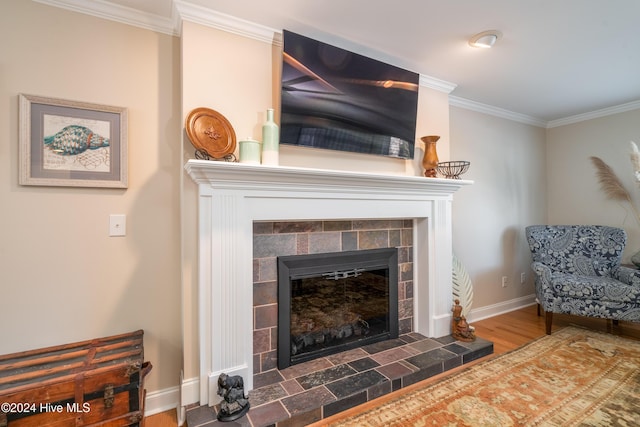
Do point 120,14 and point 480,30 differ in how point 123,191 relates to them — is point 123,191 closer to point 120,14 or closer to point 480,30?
point 120,14

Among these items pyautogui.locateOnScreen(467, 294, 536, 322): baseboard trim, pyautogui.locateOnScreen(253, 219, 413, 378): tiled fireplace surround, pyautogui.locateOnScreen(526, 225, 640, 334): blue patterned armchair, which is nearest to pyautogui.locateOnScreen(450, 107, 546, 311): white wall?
pyautogui.locateOnScreen(467, 294, 536, 322): baseboard trim

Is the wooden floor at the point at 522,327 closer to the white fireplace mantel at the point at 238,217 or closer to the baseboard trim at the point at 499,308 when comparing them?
the baseboard trim at the point at 499,308

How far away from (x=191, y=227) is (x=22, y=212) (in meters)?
0.80

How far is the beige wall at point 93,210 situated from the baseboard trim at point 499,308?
2841mm

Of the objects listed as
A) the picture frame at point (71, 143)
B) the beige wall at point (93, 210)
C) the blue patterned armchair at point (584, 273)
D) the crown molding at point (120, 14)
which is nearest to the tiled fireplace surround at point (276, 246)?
the beige wall at point (93, 210)

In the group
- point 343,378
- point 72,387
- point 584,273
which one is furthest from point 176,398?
point 584,273

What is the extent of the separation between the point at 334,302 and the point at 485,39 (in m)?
2.07

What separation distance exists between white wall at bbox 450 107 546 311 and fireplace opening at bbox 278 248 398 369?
44.2 inches

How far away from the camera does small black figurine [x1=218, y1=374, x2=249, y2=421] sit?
4.84 feet

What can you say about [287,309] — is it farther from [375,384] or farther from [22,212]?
[22,212]

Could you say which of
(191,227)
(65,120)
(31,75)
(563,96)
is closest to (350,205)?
(191,227)

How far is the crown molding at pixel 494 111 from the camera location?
2.99m

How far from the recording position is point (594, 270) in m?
2.94

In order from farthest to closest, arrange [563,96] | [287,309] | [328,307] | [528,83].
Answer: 1. [563,96]
2. [528,83]
3. [328,307]
4. [287,309]
